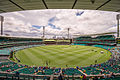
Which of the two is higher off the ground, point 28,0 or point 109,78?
point 28,0

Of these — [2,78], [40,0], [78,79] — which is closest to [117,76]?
[78,79]

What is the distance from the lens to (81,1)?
264 centimetres

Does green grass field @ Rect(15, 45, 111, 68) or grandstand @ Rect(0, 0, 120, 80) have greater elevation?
grandstand @ Rect(0, 0, 120, 80)

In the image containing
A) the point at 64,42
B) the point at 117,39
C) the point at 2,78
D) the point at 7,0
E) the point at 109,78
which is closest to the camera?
the point at 7,0

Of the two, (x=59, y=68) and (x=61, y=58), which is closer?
(x=59, y=68)

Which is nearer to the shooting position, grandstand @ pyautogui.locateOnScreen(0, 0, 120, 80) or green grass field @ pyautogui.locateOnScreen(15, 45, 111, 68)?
grandstand @ pyautogui.locateOnScreen(0, 0, 120, 80)

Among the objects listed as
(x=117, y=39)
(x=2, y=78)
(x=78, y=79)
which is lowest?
(x=78, y=79)

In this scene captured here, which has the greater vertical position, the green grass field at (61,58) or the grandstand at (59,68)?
the grandstand at (59,68)

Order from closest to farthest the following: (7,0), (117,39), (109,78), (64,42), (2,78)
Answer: (7,0) < (2,78) < (109,78) < (117,39) < (64,42)

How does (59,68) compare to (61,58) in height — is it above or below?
above

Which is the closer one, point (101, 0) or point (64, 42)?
point (101, 0)

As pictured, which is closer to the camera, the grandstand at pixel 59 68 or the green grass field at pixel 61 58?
the grandstand at pixel 59 68

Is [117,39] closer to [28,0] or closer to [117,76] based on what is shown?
[117,76]

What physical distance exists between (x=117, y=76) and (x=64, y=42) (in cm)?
8361
